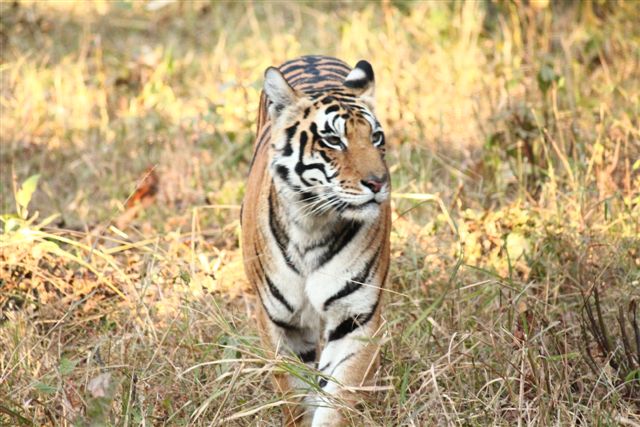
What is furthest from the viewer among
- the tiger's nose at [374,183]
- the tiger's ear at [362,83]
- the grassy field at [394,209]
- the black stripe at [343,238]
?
the tiger's ear at [362,83]

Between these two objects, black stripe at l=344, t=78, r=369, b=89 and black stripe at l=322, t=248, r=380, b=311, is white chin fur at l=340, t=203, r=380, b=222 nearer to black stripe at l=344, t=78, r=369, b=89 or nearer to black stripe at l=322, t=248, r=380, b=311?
black stripe at l=322, t=248, r=380, b=311

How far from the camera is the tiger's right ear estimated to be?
3.96 m

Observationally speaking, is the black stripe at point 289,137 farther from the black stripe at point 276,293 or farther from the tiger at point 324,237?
the black stripe at point 276,293

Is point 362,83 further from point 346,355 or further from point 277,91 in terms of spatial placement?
point 346,355

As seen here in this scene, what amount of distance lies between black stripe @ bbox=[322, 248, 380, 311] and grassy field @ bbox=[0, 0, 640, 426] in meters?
0.14

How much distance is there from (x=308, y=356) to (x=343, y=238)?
0.53 metres

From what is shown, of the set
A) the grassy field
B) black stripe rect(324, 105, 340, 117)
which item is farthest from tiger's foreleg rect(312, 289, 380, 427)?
black stripe rect(324, 105, 340, 117)

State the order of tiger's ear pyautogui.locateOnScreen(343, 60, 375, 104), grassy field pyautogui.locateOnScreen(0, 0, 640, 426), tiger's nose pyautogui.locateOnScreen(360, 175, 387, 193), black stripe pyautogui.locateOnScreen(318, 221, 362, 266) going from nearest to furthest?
tiger's nose pyautogui.locateOnScreen(360, 175, 387, 193), grassy field pyautogui.locateOnScreen(0, 0, 640, 426), black stripe pyautogui.locateOnScreen(318, 221, 362, 266), tiger's ear pyautogui.locateOnScreen(343, 60, 375, 104)

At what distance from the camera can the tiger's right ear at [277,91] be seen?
3961 mm

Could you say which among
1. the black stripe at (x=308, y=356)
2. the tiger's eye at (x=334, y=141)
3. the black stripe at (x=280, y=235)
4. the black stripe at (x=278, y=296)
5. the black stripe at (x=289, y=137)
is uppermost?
the tiger's eye at (x=334, y=141)

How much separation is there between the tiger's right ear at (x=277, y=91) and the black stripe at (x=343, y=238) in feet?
1.61

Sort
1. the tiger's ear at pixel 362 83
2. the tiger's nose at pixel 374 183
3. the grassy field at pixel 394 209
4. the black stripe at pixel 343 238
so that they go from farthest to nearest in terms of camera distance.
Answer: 1. the tiger's ear at pixel 362 83
2. the black stripe at pixel 343 238
3. the grassy field at pixel 394 209
4. the tiger's nose at pixel 374 183

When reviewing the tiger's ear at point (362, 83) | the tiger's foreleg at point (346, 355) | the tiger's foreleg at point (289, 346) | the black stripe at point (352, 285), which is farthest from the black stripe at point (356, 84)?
the tiger's foreleg at point (289, 346)

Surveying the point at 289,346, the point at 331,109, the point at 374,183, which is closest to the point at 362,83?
the point at 331,109
